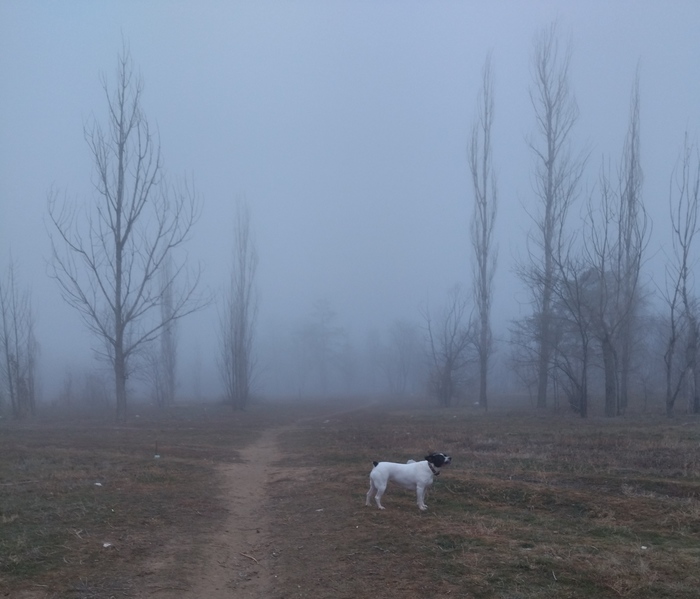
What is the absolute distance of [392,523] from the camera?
8.34 m

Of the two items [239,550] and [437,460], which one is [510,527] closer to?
[437,460]

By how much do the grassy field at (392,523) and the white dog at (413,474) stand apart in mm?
309

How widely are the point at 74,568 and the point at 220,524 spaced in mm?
2641

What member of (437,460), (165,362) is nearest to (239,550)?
(437,460)

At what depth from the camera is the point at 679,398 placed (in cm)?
3378

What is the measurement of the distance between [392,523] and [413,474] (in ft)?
2.73

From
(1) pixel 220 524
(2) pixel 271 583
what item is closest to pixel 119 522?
(1) pixel 220 524

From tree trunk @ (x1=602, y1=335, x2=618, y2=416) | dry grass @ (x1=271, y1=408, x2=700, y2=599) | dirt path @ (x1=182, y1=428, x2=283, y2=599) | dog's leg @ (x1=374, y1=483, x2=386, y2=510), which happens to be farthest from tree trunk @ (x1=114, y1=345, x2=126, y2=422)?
dog's leg @ (x1=374, y1=483, x2=386, y2=510)

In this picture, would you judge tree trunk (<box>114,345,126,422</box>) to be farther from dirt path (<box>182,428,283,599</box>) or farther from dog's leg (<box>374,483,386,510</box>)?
dog's leg (<box>374,483,386,510</box>)

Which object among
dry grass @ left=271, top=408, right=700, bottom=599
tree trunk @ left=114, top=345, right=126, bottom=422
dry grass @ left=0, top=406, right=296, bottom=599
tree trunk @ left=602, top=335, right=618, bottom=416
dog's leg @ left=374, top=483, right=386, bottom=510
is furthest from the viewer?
tree trunk @ left=114, top=345, right=126, bottom=422

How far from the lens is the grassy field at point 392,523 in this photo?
6180 mm

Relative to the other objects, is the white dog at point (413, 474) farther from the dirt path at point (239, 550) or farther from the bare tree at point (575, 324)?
the bare tree at point (575, 324)

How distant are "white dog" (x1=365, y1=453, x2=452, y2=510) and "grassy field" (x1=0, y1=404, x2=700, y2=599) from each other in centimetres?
31

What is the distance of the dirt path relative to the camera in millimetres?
6613
